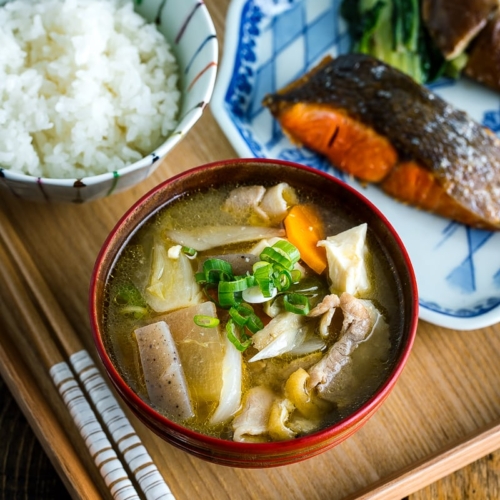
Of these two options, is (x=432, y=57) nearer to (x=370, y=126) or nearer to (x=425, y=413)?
(x=370, y=126)

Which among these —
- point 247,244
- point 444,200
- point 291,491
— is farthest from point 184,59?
point 291,491

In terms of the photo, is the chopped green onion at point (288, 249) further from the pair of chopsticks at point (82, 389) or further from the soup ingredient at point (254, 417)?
the pair of chopsticks at point (82, 389)

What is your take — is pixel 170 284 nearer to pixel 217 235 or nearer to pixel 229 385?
pixel 217 235

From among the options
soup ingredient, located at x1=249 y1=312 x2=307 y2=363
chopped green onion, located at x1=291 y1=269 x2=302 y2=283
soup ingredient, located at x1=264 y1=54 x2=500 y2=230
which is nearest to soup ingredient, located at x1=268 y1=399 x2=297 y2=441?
soup ingredient, located at x1=249 y1=312 x2=307 y2=363

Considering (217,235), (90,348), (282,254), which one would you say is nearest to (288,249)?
(282,254)

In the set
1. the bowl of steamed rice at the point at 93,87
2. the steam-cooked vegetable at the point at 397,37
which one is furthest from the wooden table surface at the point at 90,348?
the steam-cooked vegetable at the point at 397,37

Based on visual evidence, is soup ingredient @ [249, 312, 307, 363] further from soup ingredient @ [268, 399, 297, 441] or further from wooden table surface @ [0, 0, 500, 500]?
wooden table surface @ [0, 0, 500, 500]
